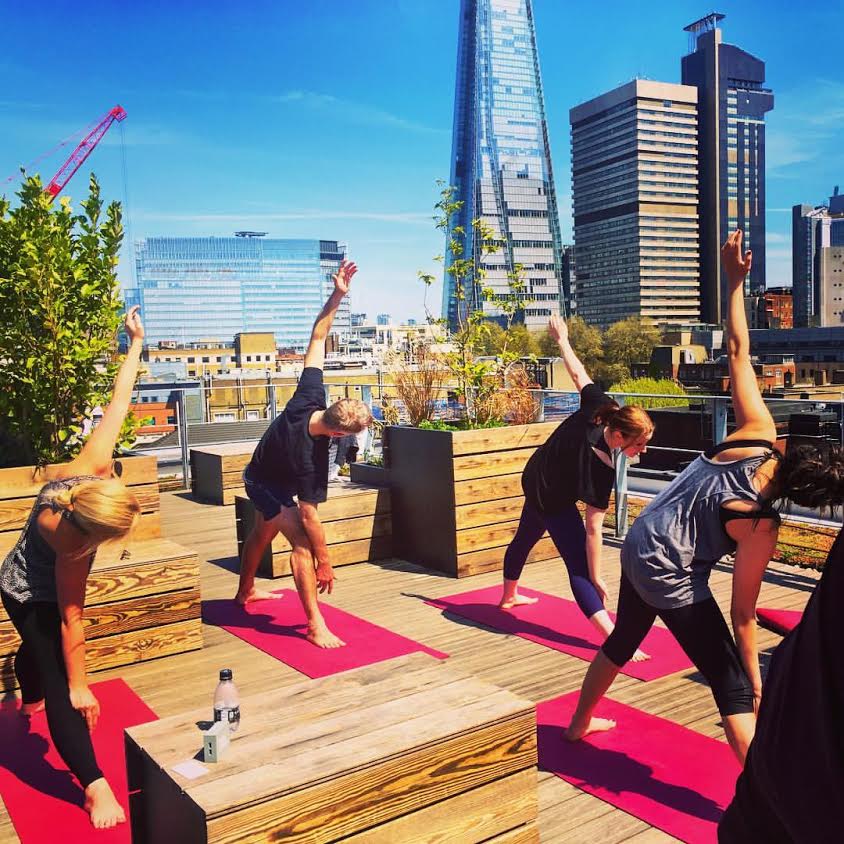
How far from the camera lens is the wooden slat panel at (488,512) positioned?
19.6 feet

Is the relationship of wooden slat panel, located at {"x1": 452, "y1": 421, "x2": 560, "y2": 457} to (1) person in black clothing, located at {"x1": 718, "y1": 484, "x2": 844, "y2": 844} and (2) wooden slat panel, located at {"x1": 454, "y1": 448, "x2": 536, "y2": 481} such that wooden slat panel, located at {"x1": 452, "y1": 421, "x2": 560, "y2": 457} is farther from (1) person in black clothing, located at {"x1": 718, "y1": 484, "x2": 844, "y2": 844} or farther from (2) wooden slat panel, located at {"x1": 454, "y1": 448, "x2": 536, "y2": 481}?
(1) person in black clothing, located at {"x1": 718, "y1": 484, "x2": 844, "y2": 844}

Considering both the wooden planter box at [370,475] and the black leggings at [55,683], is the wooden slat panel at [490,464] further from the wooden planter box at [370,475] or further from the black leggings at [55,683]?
the black leggings at [55,683]

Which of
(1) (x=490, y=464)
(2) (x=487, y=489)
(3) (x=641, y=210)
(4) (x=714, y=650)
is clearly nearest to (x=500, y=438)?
(1) (x=490, y=464)

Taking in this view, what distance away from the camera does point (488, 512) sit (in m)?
6.09

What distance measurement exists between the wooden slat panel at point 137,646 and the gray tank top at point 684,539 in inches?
107

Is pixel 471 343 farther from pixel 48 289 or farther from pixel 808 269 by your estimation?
pixel 808 269

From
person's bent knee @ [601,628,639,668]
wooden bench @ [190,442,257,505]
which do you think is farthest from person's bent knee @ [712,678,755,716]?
wooden bench @ [190,442,257,505]

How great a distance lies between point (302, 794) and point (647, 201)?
160609 millimetres

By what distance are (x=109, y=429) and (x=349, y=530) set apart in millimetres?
3532

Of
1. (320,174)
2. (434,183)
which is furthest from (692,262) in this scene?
→ (434,183)

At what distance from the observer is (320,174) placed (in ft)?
633

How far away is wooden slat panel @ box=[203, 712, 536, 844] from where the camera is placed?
191 cm

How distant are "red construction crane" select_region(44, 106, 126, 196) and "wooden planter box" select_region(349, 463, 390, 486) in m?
109

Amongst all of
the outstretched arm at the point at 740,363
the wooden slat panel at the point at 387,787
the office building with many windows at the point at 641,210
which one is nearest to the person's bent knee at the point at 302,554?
the wooden slat panel at the point at 387,787
